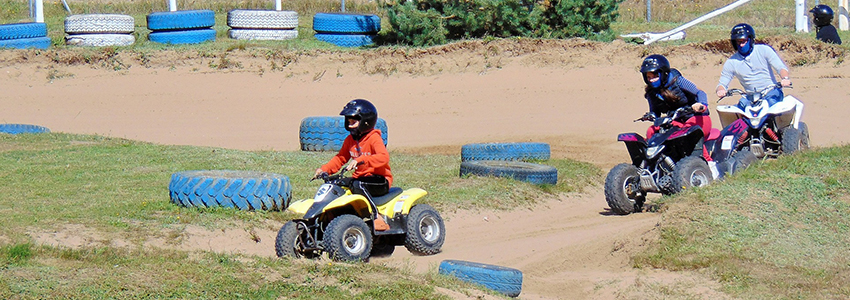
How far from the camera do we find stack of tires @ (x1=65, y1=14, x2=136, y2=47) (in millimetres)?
23047

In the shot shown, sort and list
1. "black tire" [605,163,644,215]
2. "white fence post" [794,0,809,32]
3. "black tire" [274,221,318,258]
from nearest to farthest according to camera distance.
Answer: "black tire" [274,221,318,258]
"black tire" [605,163,644,215]
"white fence post" [794,0,809,32]

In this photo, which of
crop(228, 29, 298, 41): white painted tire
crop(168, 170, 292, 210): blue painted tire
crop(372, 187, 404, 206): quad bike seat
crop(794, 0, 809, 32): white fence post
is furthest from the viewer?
crop(228, 29, 298, 41): white painted tire

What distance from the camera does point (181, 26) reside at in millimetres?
23312

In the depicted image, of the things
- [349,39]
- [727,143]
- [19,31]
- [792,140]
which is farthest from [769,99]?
[19,31]

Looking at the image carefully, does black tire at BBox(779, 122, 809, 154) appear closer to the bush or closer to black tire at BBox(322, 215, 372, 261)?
black tire at BBox(322, 215, 372, 261)

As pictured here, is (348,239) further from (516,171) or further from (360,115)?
(516,171)

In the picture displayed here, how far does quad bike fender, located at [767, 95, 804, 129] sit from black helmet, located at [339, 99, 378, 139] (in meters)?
6.26

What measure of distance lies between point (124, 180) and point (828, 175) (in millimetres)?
8026

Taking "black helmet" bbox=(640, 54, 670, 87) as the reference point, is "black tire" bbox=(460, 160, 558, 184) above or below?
below

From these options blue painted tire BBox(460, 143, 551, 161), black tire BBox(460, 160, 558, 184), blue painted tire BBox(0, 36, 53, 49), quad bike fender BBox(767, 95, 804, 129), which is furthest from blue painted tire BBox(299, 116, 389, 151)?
blue painted tire BBox(0, 36, 53, 49)

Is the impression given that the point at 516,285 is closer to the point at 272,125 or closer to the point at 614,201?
the point at 614,201

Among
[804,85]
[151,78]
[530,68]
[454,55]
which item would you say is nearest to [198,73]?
[151,78]

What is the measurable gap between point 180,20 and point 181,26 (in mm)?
158

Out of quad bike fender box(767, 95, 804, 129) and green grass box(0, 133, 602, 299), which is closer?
green grass box(0, 133, 602, 299)
